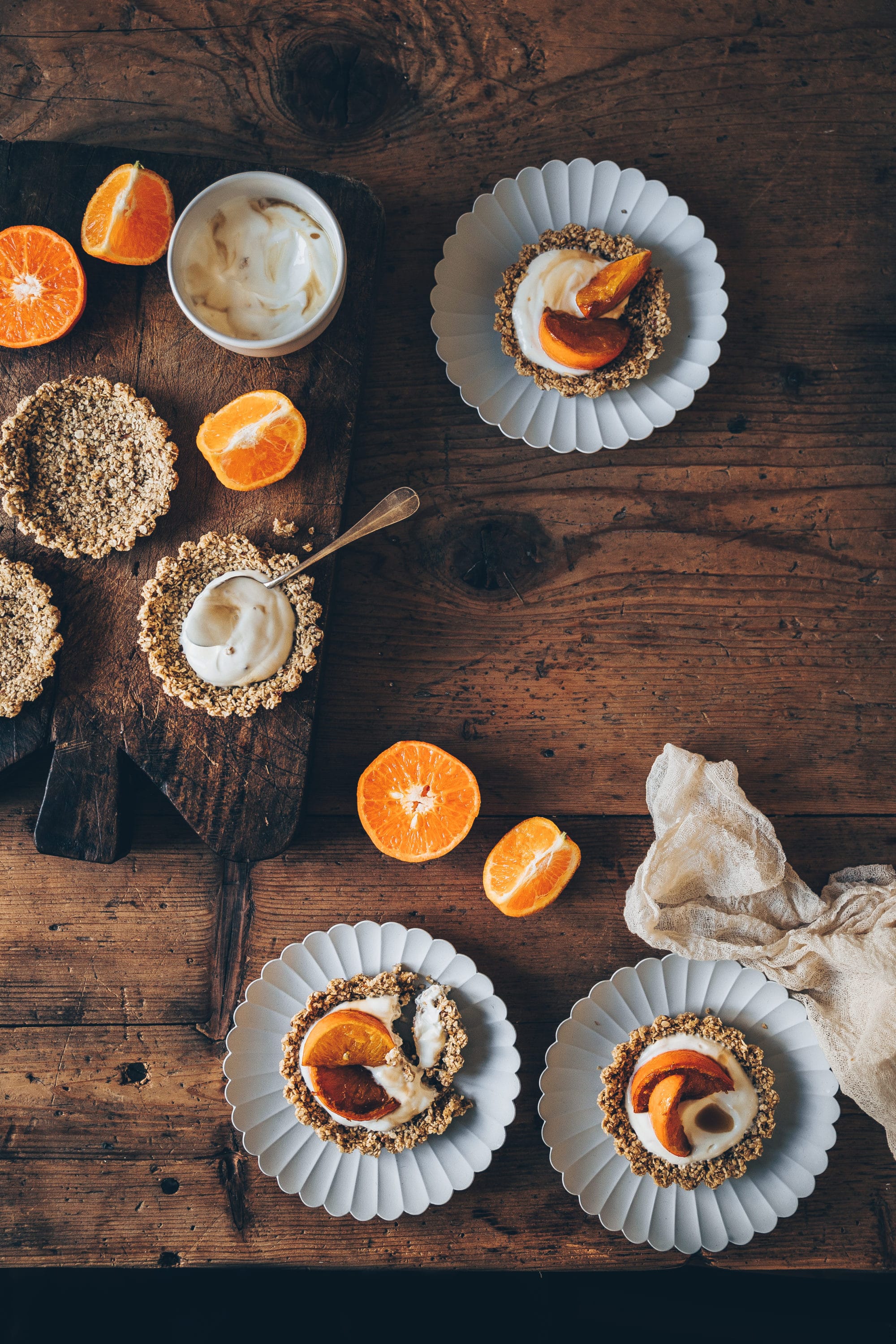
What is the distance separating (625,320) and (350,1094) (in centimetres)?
144

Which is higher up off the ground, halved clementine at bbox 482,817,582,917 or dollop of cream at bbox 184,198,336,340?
dollop of cream at bbox 184,198,336,340

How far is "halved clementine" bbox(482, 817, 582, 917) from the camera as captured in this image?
5.17ft

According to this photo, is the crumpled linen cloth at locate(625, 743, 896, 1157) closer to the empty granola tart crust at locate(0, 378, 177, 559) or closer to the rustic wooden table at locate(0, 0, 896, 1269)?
the rustic wooden table at locate(0, 0, 896, 1269)

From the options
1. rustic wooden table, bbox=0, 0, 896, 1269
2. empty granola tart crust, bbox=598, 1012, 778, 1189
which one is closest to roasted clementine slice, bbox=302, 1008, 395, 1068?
rustic wooden table, bbox=0, 0, 896, 1269

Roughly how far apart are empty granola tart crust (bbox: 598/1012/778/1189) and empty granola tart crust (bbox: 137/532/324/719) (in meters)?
0.88

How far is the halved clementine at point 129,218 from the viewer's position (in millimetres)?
1521

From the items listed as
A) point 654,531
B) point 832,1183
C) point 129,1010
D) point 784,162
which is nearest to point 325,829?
point 129,1010

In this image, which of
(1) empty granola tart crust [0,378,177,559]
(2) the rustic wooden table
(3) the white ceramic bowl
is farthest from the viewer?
(2) the rustic wooden table

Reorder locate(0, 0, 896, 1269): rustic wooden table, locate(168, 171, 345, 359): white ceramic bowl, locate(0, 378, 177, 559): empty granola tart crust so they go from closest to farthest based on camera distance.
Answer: locate(168, 171, 345, 359): white ceramic bowl → locate(0, 378, 177, 559): empty granola tart crust → locate(0, 0, 896, 1269): rustic wooden table

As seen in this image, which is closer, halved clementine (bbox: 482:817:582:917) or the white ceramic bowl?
the white ceramic bowl

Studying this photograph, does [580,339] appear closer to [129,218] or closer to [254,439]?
[254,439]

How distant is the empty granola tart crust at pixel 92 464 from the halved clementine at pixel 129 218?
23 cm

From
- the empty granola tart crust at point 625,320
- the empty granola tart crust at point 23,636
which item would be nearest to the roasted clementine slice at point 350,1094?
the empty granola tart crust at point 23,636

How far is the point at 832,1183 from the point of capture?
163 centimetres
